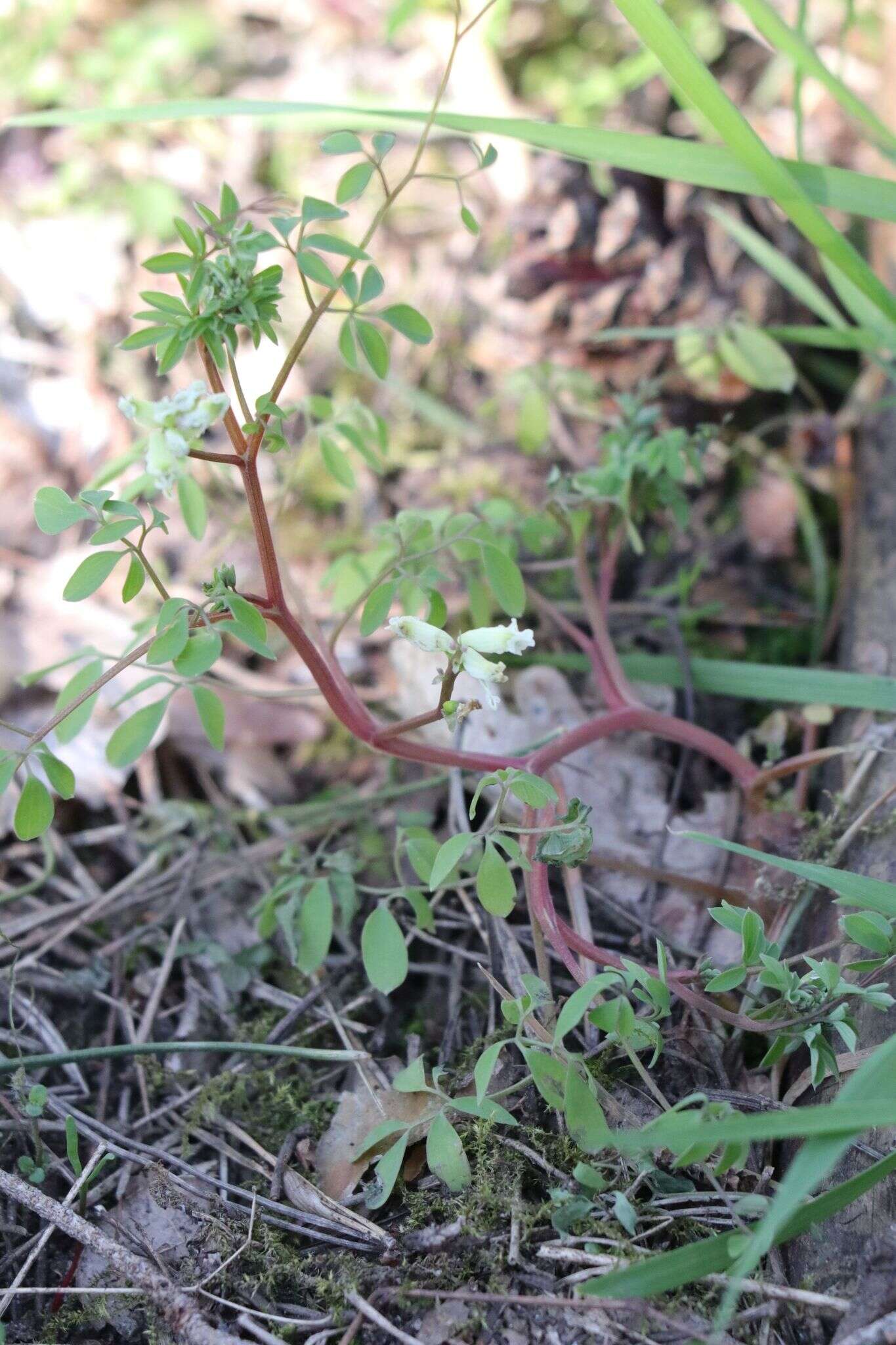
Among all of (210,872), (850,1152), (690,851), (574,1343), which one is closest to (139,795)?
(210,872)

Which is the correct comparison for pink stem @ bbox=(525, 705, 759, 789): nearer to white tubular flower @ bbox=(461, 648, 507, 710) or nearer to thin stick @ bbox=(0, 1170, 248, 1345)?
white tubular flower @ bbox=(461, 648, 507, 710)

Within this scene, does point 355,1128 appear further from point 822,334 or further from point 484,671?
point 822,334

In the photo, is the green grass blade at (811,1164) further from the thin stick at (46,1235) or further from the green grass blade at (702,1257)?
the thin stick at (46,1235)

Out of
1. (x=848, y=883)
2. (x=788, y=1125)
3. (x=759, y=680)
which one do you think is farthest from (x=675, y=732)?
(x=788, y=1125)

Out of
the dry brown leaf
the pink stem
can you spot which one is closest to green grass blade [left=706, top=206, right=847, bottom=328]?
the pink stem

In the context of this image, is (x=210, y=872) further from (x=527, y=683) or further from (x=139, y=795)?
(x=527, y=683)

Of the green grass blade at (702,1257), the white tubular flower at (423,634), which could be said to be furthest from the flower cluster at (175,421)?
the green grass blade at (702,1257)
